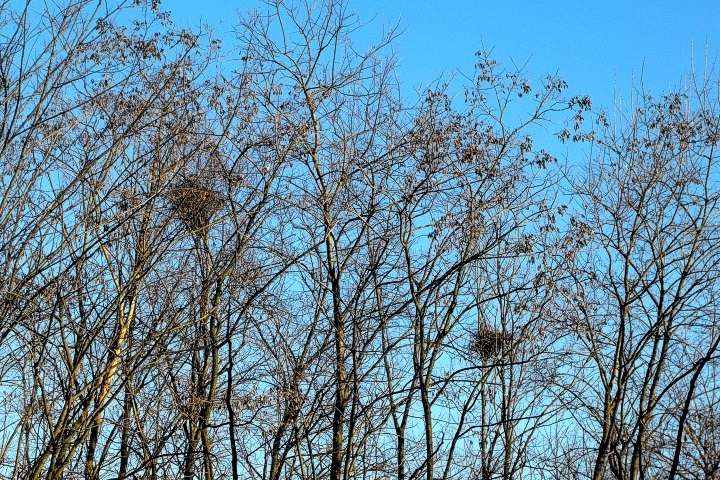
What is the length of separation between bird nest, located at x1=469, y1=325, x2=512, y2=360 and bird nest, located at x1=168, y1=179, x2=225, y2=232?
3362 millimetres

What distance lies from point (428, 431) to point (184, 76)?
4481 mm

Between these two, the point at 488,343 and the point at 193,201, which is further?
the point at 488,343

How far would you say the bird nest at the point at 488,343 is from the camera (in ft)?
34.0

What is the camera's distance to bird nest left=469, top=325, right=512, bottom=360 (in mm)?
10367

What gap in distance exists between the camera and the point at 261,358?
1010cm

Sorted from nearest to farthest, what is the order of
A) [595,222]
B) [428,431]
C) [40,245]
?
1. [40,245]
2. [428,431]
3. [595,222]

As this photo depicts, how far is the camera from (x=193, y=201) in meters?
8.90

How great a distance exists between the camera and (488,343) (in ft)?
34.8

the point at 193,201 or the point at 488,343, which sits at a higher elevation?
the point at 193,201

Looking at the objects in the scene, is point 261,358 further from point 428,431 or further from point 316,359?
point 428,431

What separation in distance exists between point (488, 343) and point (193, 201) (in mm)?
3925

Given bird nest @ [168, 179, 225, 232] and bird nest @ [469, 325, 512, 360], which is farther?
bird nest @ [469, 325, 512, 360]

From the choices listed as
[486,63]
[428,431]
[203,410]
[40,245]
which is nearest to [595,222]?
[486,63]

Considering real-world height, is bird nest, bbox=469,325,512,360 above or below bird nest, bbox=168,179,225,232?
below
